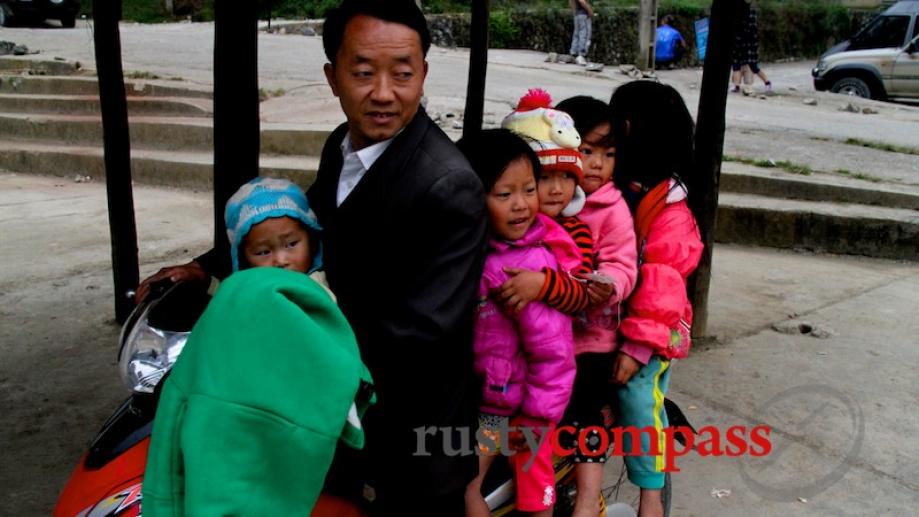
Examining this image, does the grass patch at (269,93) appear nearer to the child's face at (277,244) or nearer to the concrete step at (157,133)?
the concrete step at (157,133)

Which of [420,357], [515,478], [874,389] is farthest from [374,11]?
[874,389]

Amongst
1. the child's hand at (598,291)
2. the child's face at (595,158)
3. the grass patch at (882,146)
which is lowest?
the grass patch at (882,146)

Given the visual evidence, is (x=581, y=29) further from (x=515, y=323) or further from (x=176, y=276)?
(x=515, y=323)

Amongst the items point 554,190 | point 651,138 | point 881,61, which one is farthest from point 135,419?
point 881,61

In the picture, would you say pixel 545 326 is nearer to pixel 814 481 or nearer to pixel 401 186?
pixel 401 186

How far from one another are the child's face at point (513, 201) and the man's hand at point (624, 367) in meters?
0.49

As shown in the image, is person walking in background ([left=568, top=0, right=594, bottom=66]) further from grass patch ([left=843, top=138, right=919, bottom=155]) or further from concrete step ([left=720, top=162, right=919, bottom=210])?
concrete step ([left=720, top=162, right=919, bottom=210])

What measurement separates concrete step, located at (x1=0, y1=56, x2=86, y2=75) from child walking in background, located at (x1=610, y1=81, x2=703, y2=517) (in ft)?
32.5

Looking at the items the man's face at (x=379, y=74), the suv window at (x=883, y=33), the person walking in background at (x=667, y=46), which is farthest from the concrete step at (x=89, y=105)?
the suv window at (x=883, y=33)

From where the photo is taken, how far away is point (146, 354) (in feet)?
6.35

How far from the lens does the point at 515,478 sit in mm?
2213

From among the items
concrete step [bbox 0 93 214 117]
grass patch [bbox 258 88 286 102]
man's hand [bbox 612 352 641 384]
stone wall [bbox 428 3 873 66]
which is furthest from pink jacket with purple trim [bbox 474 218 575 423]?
stone wall [bbox 428 3 873 66]

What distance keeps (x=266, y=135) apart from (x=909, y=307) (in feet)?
18.5

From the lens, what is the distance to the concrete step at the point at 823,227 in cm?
646
